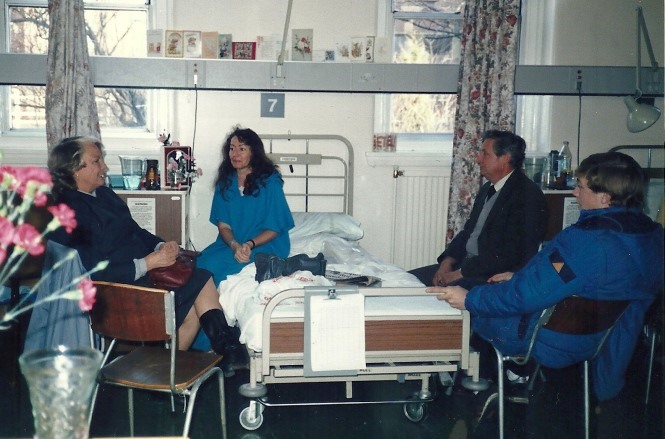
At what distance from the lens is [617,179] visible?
2482 millimetres

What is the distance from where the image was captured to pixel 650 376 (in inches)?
135

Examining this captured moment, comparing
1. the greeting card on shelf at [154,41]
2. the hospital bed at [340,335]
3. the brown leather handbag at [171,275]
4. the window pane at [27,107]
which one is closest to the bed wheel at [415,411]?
the hospital bed at [340,335]

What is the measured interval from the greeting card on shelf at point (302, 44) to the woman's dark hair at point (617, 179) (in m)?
2.81

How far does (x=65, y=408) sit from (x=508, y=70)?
425cm

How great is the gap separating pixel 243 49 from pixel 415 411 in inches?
116

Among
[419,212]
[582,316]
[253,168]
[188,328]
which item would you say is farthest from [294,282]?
[419,212]

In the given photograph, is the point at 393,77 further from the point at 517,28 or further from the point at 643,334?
the point at 643,334

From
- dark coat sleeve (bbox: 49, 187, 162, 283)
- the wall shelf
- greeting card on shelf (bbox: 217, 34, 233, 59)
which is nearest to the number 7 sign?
the wall shelf

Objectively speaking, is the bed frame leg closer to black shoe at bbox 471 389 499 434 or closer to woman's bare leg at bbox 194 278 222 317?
black shoe at bbox 471 389 499 434

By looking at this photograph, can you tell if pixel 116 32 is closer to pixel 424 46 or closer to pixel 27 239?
pixel 424 46

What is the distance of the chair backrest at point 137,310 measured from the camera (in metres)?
2.23

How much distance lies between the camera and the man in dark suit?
11.7ft

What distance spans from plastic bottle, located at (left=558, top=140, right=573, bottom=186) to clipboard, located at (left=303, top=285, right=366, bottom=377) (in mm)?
3048

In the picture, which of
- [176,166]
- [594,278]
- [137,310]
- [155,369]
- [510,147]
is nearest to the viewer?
[137,310]
